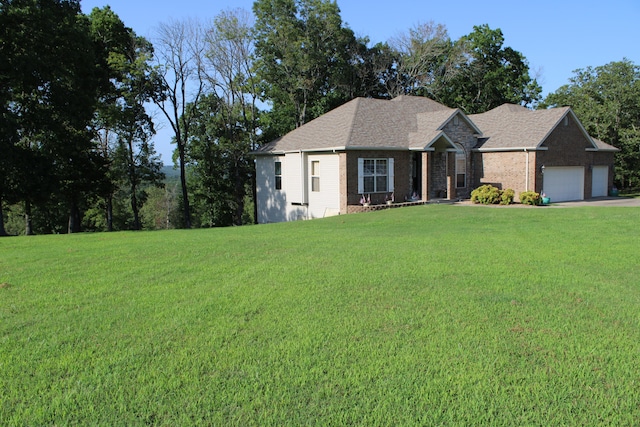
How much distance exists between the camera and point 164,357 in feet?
15.9

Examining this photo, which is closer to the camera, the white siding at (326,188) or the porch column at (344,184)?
the porch column at (344,184)

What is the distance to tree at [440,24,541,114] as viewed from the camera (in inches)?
1575

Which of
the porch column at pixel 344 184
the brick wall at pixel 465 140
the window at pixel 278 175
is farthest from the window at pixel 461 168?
the window at pixel 278 175

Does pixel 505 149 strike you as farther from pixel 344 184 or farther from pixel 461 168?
pixel 344 184

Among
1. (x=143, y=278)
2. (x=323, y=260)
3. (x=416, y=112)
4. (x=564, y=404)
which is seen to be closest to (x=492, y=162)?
(x=416, y=112)

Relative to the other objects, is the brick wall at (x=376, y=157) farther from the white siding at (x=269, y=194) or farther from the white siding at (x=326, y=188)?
the white siding at (x=269, y=194)

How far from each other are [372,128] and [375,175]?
2.59 metres

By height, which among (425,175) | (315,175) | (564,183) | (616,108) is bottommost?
(564,183)

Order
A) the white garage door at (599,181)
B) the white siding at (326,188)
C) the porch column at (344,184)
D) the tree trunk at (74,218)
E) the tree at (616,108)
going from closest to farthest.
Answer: the porch column at (344,184), the white siding at (326,188), the white garage door at (599,181), the tree trunk at (74,218), the tree at (616,108)

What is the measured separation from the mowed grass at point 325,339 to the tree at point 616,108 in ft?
107

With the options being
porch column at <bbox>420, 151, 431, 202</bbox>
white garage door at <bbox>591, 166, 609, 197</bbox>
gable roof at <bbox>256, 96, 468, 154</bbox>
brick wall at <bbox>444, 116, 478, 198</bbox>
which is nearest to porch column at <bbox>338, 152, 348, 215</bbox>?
gable roof at <bbox>256, 96, 468, 154</bbox>

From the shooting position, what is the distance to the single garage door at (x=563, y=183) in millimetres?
25219

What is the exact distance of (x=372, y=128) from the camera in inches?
925

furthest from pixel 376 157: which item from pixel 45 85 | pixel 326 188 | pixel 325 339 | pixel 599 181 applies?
pixel 325 339
